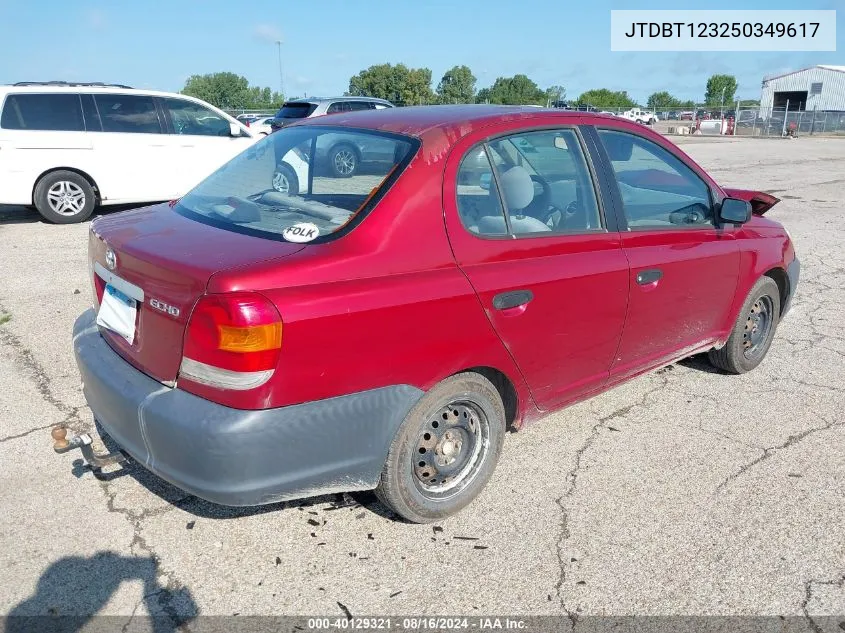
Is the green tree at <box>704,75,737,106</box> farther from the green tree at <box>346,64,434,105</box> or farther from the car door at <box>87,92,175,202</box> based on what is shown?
the car door at <box>87,92,175,202</box>

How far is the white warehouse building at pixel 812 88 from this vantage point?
60688 millimetres

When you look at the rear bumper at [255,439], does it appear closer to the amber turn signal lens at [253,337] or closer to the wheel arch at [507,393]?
the amber turn signal lens at [253,337]

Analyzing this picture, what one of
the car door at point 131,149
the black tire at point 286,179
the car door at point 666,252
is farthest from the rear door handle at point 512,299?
the car door at point 131,149

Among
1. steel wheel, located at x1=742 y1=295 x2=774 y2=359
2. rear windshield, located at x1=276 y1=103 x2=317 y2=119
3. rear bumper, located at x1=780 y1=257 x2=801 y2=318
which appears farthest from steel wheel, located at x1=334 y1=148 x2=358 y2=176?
rear windshield, located at x1=276 y1=103 x2=317 y2=119

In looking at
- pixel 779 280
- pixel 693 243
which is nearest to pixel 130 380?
pixel 693 243

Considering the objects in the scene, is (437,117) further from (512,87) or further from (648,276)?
(512,87)

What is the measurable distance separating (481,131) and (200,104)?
8.41 meters

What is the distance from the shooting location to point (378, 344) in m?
2.50

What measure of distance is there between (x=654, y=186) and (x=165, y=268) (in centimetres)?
262

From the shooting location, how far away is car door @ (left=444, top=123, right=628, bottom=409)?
2.83 m

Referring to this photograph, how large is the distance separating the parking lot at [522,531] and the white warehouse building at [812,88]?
64.8 metres

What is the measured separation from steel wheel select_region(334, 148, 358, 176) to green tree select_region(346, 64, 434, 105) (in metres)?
81.2

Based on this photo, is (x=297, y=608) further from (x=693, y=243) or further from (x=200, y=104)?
(x=200, y=104)

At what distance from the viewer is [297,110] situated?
49.8ft
